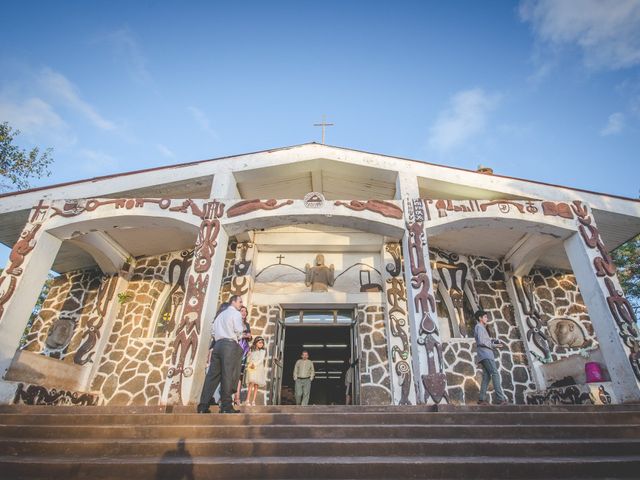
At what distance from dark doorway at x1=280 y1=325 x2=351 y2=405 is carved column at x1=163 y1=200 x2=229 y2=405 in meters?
3.85

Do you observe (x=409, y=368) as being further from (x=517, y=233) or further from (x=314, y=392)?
(x=314, y=392)

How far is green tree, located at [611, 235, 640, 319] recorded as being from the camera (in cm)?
1212

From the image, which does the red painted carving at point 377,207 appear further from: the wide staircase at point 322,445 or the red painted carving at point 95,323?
the red painted carving at point 95,323

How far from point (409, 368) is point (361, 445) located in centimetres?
455

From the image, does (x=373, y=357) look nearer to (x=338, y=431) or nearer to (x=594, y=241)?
(x=338, y=431)

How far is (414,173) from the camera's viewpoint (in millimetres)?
6984

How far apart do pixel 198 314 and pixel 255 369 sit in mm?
2481

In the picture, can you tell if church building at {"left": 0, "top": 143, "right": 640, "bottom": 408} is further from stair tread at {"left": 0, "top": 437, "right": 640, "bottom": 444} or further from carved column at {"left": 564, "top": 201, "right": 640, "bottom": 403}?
stair tread at {"left": 0, "top": 437, "right": 640, "bottom": 444}

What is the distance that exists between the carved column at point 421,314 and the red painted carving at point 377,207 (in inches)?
6.9

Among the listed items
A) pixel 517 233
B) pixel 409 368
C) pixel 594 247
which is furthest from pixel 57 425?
pixel 517 233

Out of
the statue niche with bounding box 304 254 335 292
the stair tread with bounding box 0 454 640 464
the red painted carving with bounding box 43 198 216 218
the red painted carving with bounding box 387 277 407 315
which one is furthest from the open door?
the stair tread with bounding box 0 454 640 464

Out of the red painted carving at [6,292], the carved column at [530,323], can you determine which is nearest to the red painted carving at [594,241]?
the carved column at [530,323]

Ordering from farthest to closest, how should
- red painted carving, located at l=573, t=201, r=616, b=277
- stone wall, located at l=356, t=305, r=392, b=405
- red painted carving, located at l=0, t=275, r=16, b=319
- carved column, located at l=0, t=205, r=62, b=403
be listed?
stone wall, located at l=356, t=305, r=392, b=405 < red painted carving, located at l=573, t=201, r=616, b=277 < red painted carving, located at l=0, t=275, r=16, b=319 < carved column, located at l=0, t=205, r=62, b=403

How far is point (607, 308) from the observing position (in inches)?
219
